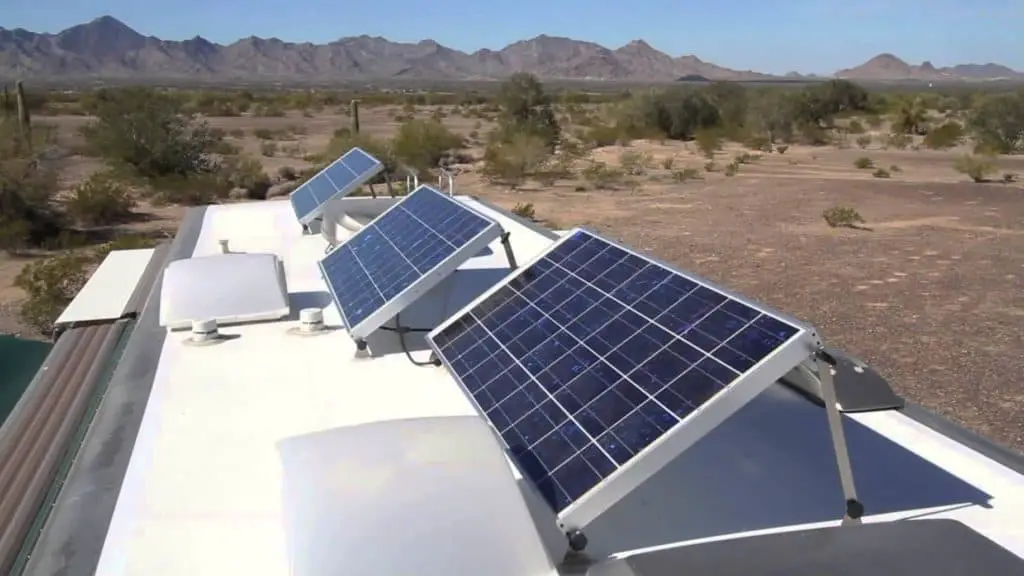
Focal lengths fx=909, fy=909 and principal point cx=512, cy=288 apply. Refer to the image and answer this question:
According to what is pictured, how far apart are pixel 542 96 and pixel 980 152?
2168cm

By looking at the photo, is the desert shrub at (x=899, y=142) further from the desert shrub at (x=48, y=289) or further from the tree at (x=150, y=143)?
the desert shrub at (x=48, y=289)

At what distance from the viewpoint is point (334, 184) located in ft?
34.9

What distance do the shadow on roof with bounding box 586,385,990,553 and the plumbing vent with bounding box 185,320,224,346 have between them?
11.4 feet

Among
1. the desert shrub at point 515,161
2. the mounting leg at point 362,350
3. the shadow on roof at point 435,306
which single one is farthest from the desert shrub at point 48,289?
the desert shrub at point 515,161

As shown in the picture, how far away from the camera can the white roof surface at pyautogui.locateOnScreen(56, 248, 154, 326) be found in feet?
25.1

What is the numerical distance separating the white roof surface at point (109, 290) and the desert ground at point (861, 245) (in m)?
5.72

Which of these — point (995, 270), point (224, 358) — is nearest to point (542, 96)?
point (995, 270)

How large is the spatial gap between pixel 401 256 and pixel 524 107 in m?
42.7

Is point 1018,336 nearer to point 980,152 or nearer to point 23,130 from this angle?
point 980,152

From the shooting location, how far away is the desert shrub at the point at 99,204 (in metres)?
23.3

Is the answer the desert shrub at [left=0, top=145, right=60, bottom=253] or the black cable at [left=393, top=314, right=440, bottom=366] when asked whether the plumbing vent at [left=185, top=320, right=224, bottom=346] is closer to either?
the black cable at [left=393, top=314, right=440, bottom=366]

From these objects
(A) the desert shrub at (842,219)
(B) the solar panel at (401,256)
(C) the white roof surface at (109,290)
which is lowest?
(A) the desert shrub at (842,219)

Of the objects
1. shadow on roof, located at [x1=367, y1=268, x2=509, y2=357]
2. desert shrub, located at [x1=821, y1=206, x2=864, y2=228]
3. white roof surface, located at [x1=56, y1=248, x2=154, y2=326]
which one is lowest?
desert shrub, located at [x1=821, y1=206, x2=864, y2=228]

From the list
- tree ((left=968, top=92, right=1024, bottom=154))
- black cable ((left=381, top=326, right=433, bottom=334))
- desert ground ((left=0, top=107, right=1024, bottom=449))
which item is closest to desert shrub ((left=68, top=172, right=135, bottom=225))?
desert ground ((left=0, top=107, right=1024, bottom=449))
